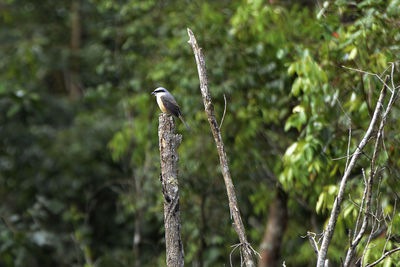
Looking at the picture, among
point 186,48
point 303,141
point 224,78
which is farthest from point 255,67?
point 303,141

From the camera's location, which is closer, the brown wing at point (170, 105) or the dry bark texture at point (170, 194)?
the dry bark texture at point (170, 194)

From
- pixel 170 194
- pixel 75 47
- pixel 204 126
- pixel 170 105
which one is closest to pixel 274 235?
pixel 204 126

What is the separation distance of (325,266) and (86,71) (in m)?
10.8

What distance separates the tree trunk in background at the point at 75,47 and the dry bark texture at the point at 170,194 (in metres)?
9.48

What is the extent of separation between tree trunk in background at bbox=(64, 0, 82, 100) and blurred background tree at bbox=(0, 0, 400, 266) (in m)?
0.08

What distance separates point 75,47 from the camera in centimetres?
1300

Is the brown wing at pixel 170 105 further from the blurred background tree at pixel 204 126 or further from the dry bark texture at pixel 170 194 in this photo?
the dry bark texture at pixel 170 194

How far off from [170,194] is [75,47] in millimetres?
10430

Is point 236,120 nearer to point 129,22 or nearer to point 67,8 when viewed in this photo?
point 129,22

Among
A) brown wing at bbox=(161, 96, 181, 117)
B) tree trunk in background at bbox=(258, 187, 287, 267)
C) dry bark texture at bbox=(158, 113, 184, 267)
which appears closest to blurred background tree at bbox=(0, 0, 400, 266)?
tree trunk in background at bbox=(258, 187, 287, 267)

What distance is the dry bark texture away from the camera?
10.8 feet

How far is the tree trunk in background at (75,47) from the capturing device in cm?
1269

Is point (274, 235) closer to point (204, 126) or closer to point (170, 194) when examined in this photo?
point (204, 126)

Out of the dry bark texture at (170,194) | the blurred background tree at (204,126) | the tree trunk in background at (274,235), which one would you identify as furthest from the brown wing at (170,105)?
the tree trunk in background at (274,235)
